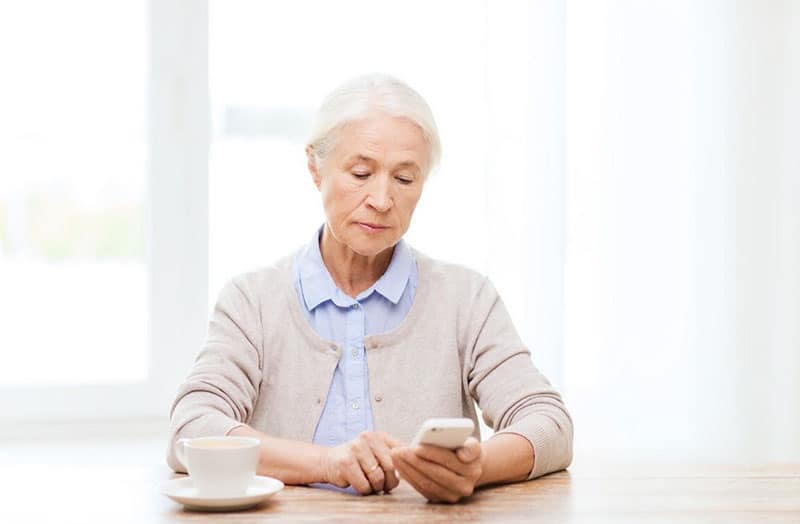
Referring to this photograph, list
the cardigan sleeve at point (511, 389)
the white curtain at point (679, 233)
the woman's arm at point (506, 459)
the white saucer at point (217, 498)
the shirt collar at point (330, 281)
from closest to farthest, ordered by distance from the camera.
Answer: the white saucer at point (217, 498) < the woman's arm at point (506, 459) < the cardigan sleeve at point (511, 389) < the shirt collar at point (330, 281) < the white curtain at point (679, 233)

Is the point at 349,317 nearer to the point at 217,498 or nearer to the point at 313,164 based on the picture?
the point at 313,164

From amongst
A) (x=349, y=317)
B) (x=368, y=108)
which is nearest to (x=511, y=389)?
(x=349, y=317)

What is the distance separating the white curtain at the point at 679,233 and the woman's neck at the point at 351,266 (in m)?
0.96

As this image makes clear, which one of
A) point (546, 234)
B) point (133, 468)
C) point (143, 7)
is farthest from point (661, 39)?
point (133, 468)

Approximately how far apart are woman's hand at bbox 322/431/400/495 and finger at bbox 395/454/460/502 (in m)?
0.04

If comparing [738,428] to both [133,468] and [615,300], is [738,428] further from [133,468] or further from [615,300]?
[133,468]

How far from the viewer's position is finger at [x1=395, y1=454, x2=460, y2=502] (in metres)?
1.50

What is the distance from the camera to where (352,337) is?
2.00 m

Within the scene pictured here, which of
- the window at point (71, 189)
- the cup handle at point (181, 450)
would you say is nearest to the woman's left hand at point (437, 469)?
the cup handle at point (181, 450)

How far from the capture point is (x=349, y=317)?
2021mm

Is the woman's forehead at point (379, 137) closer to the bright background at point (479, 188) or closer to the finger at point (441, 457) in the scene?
the finger at point (441, 457)

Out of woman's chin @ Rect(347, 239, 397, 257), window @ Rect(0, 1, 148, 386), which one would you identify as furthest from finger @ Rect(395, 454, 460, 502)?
window @ Rect(0, 1, 148, 386)

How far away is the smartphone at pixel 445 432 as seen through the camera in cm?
144

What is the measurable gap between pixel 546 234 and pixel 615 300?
249mm
